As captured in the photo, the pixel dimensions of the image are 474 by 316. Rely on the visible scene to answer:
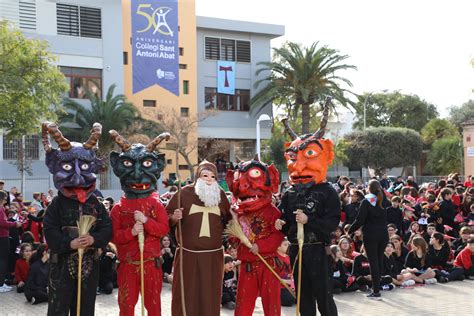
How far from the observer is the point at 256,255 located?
6.55 m

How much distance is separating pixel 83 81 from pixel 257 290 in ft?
81.5

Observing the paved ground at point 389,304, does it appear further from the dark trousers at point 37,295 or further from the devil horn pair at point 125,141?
the devil horn pair at point 125,141

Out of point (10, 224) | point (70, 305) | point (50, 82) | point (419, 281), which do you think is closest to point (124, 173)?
point (70, 305)

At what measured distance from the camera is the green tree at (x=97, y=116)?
89.0 ft

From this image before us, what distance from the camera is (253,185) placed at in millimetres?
6719

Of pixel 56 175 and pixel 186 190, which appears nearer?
pixel 56 175

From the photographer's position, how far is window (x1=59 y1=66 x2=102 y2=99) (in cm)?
2906

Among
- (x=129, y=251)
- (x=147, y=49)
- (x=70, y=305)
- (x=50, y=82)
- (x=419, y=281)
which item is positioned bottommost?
(x=419, y=281)

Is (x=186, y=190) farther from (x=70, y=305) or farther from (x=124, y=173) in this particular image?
(x=70, y=305)

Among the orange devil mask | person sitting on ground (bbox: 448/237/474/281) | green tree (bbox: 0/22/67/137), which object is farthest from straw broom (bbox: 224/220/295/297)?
green tree (bbox: 0/22/67/137)

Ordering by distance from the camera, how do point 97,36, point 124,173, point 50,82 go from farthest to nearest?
point 97,36 → point 50,82 → point 124,173

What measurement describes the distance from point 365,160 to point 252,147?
7.94 meters

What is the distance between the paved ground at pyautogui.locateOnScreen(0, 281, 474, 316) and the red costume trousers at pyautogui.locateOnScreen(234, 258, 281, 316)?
1954mm

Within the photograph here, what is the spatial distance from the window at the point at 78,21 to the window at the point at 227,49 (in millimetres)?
7617
